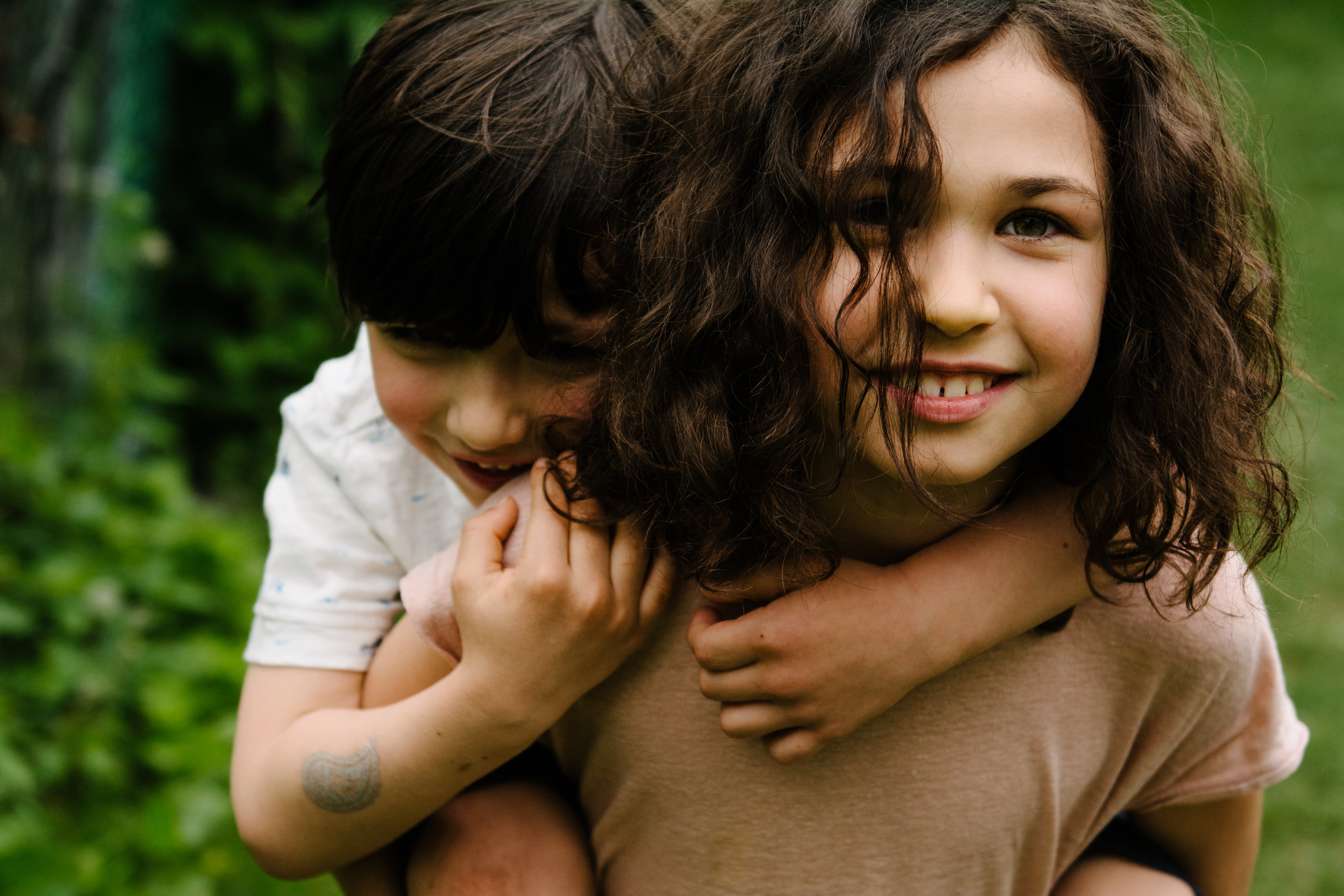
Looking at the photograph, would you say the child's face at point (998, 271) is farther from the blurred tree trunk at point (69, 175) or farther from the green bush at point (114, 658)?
the blurred tree trunk at point (69, 175)

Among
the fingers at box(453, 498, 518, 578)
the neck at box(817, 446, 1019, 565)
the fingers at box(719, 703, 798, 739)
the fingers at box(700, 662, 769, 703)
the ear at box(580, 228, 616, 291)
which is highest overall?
the ear at box(580, 228, 616, 291)

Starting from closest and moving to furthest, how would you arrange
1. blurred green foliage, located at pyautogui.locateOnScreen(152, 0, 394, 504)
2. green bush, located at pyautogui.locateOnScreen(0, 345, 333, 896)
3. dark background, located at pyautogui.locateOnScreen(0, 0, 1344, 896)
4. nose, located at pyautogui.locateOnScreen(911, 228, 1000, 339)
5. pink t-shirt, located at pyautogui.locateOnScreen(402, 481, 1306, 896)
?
1. nose, located at pyautogui.locateOnScreen(911, 228, 1000, 339)
2. pink t-shirt, located at pyautogui.locateOnScreen(402, 481, 1306, 896)
3. green bush, located at pyautogui.locateOnScreen(0, 345, 333, 896)
4. dark background, located at pyautogui.locateOnScreen(0, 0, 1344, 896)
5. blurred green foliage, located at pyautogui.locateOnScreen(152, 0, 394, 504)

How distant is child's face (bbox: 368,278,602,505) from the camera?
1.59 m

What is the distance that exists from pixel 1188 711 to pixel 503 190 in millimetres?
1124

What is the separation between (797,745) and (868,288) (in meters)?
0.56

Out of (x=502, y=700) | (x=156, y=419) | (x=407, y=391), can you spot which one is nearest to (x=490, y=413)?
(x=407, y=391)

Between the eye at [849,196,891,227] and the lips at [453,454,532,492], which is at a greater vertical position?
the eye at [849,196,891,227]

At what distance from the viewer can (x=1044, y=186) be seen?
4.11 ft

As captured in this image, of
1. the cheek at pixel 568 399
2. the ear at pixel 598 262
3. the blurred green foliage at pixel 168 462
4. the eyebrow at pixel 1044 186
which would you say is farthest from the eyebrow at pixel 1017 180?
the blurred green foliage at pixel 168 462

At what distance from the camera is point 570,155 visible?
4.99 feet

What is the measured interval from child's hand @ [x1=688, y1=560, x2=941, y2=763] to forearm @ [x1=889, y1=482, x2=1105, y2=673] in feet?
0.07

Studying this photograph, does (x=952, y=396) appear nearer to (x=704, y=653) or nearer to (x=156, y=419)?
(x=704, y=653)

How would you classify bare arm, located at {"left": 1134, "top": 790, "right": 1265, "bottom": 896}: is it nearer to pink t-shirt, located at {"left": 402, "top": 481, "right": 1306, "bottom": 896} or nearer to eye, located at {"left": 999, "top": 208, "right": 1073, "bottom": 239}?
pink t-shirt, located at {"left": 402, "top": 481, "right": 1306, "bottom": 896}

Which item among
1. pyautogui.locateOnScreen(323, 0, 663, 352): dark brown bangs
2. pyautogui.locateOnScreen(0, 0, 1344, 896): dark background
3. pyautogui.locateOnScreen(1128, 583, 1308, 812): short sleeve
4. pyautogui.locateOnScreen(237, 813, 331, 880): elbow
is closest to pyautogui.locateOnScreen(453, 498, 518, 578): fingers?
pyautogui.locateOnScreen(323, 0, 663, 352): dark brown bangs
